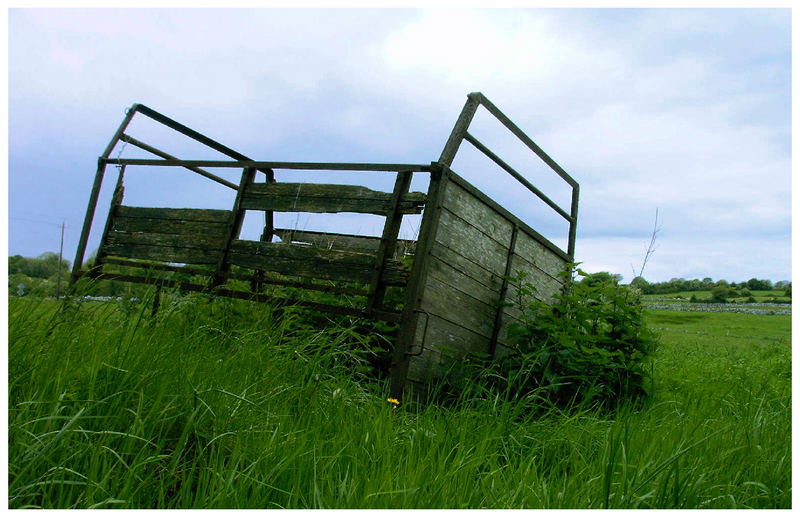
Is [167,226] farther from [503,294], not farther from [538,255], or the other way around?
[538,255]

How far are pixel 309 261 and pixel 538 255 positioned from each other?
9.01ft

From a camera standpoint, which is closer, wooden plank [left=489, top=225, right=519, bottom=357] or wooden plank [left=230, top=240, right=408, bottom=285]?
wooden plank [left=230, top=240, right=408, bottom=285]

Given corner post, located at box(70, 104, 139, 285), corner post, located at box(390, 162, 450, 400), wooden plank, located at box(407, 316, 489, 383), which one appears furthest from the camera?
corner post, located at box(70, 104, 139, 285)

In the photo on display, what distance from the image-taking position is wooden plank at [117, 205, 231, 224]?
6.27 meters

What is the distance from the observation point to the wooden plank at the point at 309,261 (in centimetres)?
518

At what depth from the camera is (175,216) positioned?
6.57 m

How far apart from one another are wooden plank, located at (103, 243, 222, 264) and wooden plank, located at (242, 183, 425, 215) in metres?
0.69

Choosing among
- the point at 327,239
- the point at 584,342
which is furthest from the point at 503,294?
the point at 327,239

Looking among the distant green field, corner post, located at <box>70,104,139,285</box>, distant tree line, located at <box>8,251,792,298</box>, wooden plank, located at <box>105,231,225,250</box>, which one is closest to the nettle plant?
distant tree line, located at <box>8,251,792,298</box>

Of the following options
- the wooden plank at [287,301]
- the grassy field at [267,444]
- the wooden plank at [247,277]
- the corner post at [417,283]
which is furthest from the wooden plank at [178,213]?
the corner post at [417,283]

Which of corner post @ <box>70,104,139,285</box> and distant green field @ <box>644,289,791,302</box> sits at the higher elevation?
distant green field @ <box>644,289,791,302</box>

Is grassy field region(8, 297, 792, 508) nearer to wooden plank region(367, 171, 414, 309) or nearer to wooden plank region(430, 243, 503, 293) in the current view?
wooden plank region(367, 171, 414, 309)

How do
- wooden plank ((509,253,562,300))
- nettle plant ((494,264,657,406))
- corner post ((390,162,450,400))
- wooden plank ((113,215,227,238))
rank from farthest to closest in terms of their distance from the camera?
1. wooden plank ((113,215,227,238))
2. wooden plank ((509,253,562,300))
3. nettle plant ((494,264,657,406))
4. corner post ((390,162,450,400))

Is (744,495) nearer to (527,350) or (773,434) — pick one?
(773,434)
